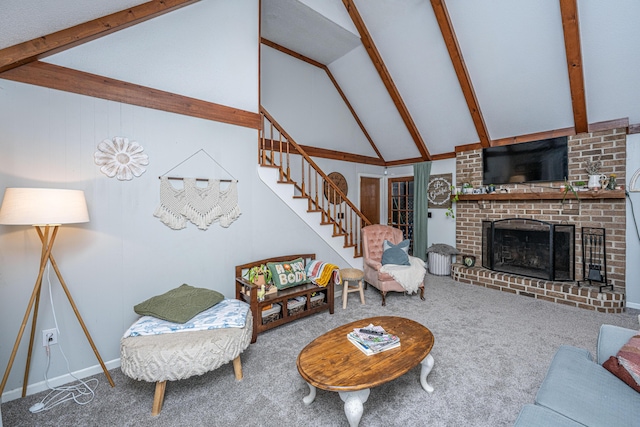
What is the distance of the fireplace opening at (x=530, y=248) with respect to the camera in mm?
3889

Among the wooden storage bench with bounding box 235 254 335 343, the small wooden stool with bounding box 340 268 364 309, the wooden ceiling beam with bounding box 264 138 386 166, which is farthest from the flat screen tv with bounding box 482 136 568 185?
the wooden storage bench with bounding box 235 254 335 343

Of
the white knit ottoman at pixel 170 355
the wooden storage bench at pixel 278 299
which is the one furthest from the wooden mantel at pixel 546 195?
the white knit ottoman at pixel 170 355

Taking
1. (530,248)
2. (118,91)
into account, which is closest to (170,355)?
(118,91)

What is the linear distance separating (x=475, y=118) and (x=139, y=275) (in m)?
4.94

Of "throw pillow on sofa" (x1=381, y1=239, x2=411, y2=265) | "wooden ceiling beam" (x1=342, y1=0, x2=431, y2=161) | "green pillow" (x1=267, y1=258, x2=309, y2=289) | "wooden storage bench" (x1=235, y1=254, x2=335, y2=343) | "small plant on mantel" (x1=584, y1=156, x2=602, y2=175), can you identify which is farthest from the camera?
"wooden ceiling beam" (x1=342, y1=0, x2=431, y2=161)

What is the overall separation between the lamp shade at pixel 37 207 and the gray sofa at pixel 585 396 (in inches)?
110

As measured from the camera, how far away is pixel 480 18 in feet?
10.7

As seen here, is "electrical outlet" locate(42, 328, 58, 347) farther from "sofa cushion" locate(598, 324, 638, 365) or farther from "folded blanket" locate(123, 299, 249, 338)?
"sofa cushion" locate(598, 324, 638, 365)

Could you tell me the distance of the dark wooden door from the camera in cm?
600

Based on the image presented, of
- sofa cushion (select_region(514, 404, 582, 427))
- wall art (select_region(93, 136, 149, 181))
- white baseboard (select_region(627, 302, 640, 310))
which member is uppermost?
wall art (select_region(93, 136, 149, 181))

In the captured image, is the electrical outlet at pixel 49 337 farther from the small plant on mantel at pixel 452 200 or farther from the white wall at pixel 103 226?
the small plant on mantel at pixel 452 200

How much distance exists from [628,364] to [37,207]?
3.48m

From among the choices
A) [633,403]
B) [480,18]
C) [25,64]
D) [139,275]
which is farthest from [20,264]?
[480,18]

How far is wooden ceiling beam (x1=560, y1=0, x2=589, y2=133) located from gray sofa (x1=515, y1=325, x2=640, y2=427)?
303 centimetres
